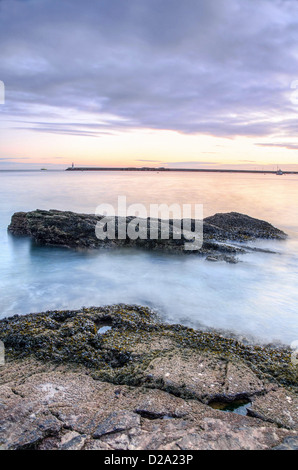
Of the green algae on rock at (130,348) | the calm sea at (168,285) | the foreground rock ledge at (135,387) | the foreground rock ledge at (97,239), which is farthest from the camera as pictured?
the foreground rock ledge at (97,239)

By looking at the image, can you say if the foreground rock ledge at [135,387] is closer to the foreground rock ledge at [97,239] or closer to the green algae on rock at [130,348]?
the green algae on rock at [130,348]

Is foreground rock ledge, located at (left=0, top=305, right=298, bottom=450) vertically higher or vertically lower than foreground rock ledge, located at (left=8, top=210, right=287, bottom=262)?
lower

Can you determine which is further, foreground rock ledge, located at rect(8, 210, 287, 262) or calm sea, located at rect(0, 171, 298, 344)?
foreground rock ledge, located at rect(8, 210, 287, 262)

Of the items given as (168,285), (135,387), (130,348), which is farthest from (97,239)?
(135,387)

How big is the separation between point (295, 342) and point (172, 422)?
323cm

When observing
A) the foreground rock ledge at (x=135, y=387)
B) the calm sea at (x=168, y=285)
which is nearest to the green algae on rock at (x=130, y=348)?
the foreground rock ledge at (x=135, y=387)

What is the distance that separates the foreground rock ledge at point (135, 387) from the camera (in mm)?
2658

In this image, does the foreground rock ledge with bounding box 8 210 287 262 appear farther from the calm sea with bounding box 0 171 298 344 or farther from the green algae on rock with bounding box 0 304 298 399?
the green algae on rock with bounding box 0 304 298 399

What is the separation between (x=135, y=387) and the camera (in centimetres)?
352

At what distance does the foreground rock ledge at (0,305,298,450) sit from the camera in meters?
2.66

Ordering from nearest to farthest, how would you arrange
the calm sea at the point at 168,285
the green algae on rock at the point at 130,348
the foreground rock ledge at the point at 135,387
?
the foreground rock ledge at the point at 135,387, the green algae on rock at the point at 130,348, the calm sea at the point at 168,285

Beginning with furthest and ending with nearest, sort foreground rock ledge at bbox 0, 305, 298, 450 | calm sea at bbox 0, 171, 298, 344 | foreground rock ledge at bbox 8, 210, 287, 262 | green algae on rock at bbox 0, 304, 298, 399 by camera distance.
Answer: foreground rock ledge at bbox 8, 210, 287, 262 → calm sea at bbox 0, 171, 298, 344 → green algae on rock at bbox 0, 304, 298, 399 → foreground rock ledge at bbox 0, 305, 298, 450

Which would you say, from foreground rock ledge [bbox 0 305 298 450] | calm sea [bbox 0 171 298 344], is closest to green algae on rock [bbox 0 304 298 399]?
foreground rock ledge [bbox 0 305 298 450]
